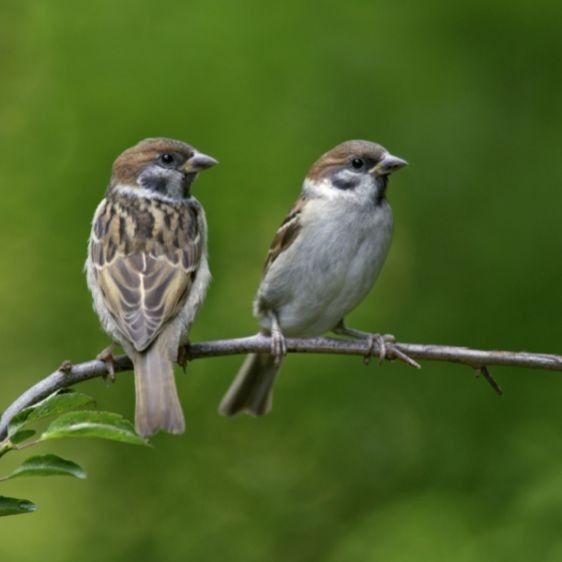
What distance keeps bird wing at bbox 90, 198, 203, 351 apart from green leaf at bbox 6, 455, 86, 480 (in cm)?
141

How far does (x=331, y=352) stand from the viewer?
113 inches

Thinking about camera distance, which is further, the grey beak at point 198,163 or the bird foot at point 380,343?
the grey beak at point 198,163

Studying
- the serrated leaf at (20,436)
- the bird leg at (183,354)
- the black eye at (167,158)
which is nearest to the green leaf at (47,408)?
the serrated leaf at (20,436)

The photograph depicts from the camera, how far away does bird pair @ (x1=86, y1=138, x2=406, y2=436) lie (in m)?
3.56

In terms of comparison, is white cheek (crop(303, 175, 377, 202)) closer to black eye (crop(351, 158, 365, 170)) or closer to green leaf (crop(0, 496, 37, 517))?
black eye (crop(351, 158, 365, 170))

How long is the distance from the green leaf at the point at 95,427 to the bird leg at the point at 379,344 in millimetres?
981

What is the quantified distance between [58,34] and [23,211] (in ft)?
2.48

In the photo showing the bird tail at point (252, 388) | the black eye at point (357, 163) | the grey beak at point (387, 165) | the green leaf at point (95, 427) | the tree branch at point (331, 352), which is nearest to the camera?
the green leaf at point (95, 427)

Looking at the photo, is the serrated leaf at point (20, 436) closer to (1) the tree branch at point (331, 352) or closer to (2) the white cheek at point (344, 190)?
(1) the tree branch at point (331, 352)

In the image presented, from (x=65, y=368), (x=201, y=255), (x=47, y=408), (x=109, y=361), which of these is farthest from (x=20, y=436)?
(x=201, y=255)

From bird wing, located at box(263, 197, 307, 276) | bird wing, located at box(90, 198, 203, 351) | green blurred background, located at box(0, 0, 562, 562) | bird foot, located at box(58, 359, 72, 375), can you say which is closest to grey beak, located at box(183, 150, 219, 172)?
bird wing, located at box(90, 198, 203, 351)

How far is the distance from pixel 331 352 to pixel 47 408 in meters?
0.97

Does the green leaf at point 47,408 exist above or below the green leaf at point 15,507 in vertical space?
above

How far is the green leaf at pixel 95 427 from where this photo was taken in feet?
6.10
